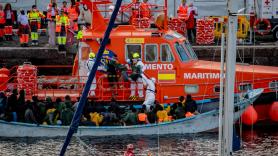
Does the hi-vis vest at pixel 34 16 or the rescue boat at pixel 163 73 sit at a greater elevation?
the hi-vis vest at pixel 34 16

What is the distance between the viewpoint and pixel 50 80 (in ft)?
101

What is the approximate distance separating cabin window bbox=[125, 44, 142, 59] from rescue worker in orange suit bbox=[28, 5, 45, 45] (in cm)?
822

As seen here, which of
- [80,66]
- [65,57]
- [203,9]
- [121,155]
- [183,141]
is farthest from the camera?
[203,9]

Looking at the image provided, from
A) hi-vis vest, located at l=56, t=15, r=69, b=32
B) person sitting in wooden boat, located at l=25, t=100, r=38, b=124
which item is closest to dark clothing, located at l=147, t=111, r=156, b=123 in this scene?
person sitting in wooden boat, located at l=25, t=100, r=38, b=124

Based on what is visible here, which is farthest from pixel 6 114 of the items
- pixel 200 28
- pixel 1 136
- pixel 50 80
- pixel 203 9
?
pixel 203 9

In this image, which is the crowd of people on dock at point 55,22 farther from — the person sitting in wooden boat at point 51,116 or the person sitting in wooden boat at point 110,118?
the person sitting in wooden boat at point 110,118

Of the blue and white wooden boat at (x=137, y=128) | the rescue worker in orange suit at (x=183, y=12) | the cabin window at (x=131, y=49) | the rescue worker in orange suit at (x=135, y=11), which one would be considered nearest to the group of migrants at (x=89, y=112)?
the blue and white wooden boat at (x=137, y=128)

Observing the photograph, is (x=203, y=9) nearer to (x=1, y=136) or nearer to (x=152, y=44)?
(x=152, y=44)

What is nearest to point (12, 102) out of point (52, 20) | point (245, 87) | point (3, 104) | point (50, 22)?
point (3, 104)

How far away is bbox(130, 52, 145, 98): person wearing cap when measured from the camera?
2856cm

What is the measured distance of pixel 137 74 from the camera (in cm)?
2853

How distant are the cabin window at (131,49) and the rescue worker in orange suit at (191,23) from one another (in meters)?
8.71

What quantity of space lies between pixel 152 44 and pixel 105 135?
3110 millimetres

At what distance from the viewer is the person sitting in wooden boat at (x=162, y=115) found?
2808cm
